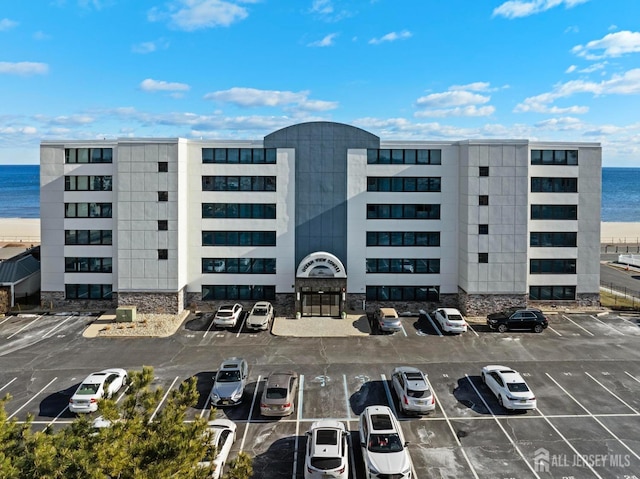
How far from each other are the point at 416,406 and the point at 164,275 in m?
24.7

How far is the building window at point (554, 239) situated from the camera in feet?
135

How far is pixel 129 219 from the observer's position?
1542 inches

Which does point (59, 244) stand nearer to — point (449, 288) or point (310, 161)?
point (310, 161)

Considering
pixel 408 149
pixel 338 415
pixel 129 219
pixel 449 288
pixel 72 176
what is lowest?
pixel 338 415

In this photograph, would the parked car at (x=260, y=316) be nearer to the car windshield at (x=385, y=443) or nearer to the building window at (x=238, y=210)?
the building window at (x=238, y=210)

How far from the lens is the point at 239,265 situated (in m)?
41.9

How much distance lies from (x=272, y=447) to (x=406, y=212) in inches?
1032

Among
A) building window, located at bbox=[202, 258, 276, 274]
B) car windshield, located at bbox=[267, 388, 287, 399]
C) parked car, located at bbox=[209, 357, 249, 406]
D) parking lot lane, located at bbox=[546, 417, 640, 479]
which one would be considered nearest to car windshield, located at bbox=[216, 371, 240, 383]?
parked car, located at bbox=[209, 357, 249, 406]

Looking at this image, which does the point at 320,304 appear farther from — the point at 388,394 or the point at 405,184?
the point at 388,394

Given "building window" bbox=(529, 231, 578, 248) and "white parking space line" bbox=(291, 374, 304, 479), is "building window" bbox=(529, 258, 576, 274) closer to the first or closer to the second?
"building window" bbox=(529, 231, 578, 248)

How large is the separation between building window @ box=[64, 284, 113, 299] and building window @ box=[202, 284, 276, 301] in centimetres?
896

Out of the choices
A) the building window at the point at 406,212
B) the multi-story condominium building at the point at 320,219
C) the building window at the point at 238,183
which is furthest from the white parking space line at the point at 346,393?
the building window at the point at 238,183

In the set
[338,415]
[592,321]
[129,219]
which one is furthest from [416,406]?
[129,219]

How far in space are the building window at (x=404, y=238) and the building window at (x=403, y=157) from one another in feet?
20.4
